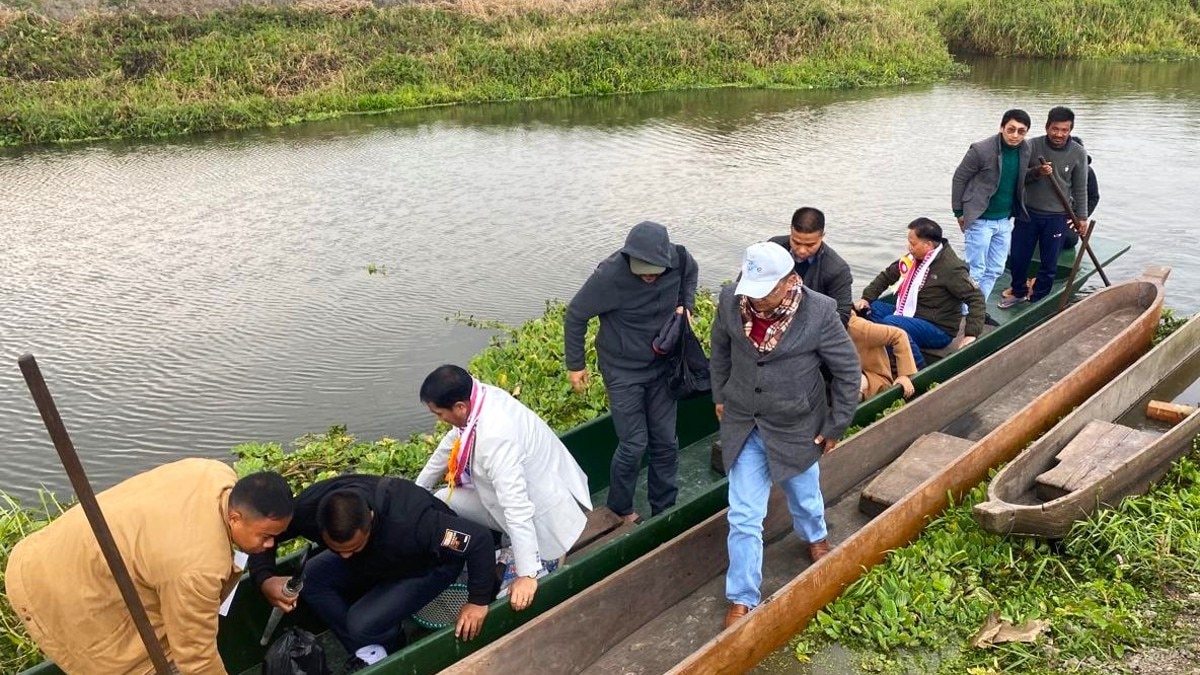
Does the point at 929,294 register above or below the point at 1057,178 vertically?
below

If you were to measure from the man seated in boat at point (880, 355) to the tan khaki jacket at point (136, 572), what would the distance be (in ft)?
13.3

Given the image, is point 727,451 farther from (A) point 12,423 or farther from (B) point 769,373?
(A) point 12,423

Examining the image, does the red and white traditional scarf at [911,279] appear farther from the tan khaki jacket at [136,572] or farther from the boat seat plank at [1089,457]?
the tan khaki jacket at [136,572]

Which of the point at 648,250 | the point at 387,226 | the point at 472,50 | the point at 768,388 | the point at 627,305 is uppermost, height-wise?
the point at 472,50

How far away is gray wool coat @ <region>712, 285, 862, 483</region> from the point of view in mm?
3732

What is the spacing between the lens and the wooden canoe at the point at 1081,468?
14.6ft

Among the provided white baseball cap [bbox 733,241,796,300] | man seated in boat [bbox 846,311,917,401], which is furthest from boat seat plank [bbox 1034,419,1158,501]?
white baseball cap [bbox 733,241,796,300]

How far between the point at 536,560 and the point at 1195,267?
9.76 m

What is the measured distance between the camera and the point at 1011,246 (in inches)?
311

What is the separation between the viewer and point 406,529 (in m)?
3.57

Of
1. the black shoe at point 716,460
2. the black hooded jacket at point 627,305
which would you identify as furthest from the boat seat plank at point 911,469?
the black hooded jacket at point 627,305

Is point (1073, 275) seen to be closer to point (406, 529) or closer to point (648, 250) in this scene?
point (648, 250)

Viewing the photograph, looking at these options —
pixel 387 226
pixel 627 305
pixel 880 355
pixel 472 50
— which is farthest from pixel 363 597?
pixel 472 50

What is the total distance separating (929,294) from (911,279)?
205 millimetres
